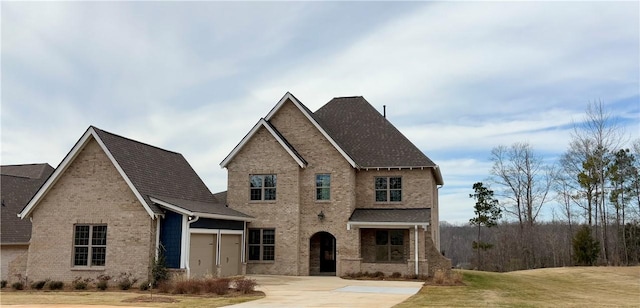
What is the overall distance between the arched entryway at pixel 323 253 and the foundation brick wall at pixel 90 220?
10.6 m

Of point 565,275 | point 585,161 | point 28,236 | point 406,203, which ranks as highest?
point 585,161

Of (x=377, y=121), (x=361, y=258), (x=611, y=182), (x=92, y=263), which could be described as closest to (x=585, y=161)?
(x=611, y=182)

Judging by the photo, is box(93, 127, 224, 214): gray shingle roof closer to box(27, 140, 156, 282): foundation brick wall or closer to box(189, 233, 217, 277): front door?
box(27, 140, 156, 282): foundation brick wall

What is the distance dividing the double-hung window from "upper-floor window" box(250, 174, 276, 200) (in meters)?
6.40

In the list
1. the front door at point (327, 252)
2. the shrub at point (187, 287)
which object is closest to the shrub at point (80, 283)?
the shrub at point (187, 287)

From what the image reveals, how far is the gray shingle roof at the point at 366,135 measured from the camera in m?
31.1

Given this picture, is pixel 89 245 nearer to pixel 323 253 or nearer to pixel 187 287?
pixel 187 287

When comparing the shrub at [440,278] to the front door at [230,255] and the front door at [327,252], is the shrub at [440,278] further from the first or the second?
the front door at [230,255]

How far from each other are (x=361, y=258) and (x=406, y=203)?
13.4 ft

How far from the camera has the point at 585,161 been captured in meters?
50.4

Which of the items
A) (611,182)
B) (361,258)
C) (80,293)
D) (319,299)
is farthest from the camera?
(611,182)

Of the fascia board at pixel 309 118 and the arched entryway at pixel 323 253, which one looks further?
the arched entryway at pixel 323 253

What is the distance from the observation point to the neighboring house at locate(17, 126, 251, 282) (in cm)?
2302

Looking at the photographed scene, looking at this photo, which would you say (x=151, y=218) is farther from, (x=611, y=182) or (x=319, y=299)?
(x=611, y=182)
